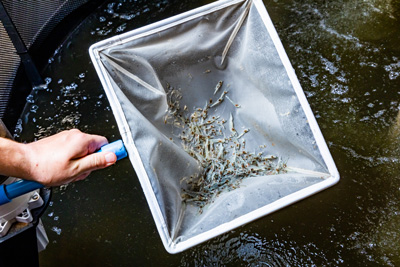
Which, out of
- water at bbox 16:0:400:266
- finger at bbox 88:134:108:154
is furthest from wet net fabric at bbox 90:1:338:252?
water at bbox 16:0:400:266

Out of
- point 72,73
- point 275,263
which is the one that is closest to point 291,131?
point 275,263

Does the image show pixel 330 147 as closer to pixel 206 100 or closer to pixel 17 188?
pixel 206 100

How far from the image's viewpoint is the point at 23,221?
1.36 m

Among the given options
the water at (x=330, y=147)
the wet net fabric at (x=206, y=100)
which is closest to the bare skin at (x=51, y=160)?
the wet net fabric at (x=206, y=100)

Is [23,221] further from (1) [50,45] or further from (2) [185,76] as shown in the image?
(1) [50,45]

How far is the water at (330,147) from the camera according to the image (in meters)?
1.81

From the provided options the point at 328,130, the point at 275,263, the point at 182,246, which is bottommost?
the point at 275,263

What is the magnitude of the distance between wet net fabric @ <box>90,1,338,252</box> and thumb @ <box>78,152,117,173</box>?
12 centimetres

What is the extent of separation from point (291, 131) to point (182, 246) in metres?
0.53

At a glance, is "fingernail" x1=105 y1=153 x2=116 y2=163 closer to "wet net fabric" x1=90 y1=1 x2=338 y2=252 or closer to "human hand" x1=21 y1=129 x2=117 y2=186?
"human hand" x1=21 y1=129 x2=117 y2=186

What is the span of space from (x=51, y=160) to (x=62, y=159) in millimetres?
29

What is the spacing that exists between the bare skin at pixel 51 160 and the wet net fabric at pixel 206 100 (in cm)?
16

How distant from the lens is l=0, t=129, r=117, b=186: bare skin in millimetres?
1124

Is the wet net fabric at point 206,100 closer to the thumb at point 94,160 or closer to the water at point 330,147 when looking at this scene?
the thumb at point 94,160
